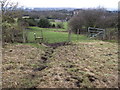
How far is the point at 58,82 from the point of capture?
5.23 meters

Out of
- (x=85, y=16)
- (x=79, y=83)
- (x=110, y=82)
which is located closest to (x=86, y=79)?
(x=79, y=83)

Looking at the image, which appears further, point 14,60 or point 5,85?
point 14,60

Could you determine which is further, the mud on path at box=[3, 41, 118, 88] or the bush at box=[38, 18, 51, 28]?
the bush at box=[38, 18, 51, 28]

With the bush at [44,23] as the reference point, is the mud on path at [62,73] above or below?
below

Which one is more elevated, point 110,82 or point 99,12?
point 99,12

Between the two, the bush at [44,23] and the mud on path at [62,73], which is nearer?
the mud on path at [62,73]

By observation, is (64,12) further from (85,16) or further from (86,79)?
(86,79)

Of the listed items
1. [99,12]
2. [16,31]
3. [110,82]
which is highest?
[99,12]

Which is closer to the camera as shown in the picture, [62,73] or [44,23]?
[62,73]

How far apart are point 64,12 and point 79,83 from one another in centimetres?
4307

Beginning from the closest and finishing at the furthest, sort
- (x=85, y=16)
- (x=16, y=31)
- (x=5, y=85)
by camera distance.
Answer: 1. (x=5, y=85)
2. (x=16, y=31)
3. (x=85, y=16)

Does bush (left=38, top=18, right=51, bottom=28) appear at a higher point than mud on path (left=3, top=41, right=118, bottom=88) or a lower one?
higher

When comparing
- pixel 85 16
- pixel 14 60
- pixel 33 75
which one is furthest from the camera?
pixel 85 16

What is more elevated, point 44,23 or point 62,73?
point 44,23
